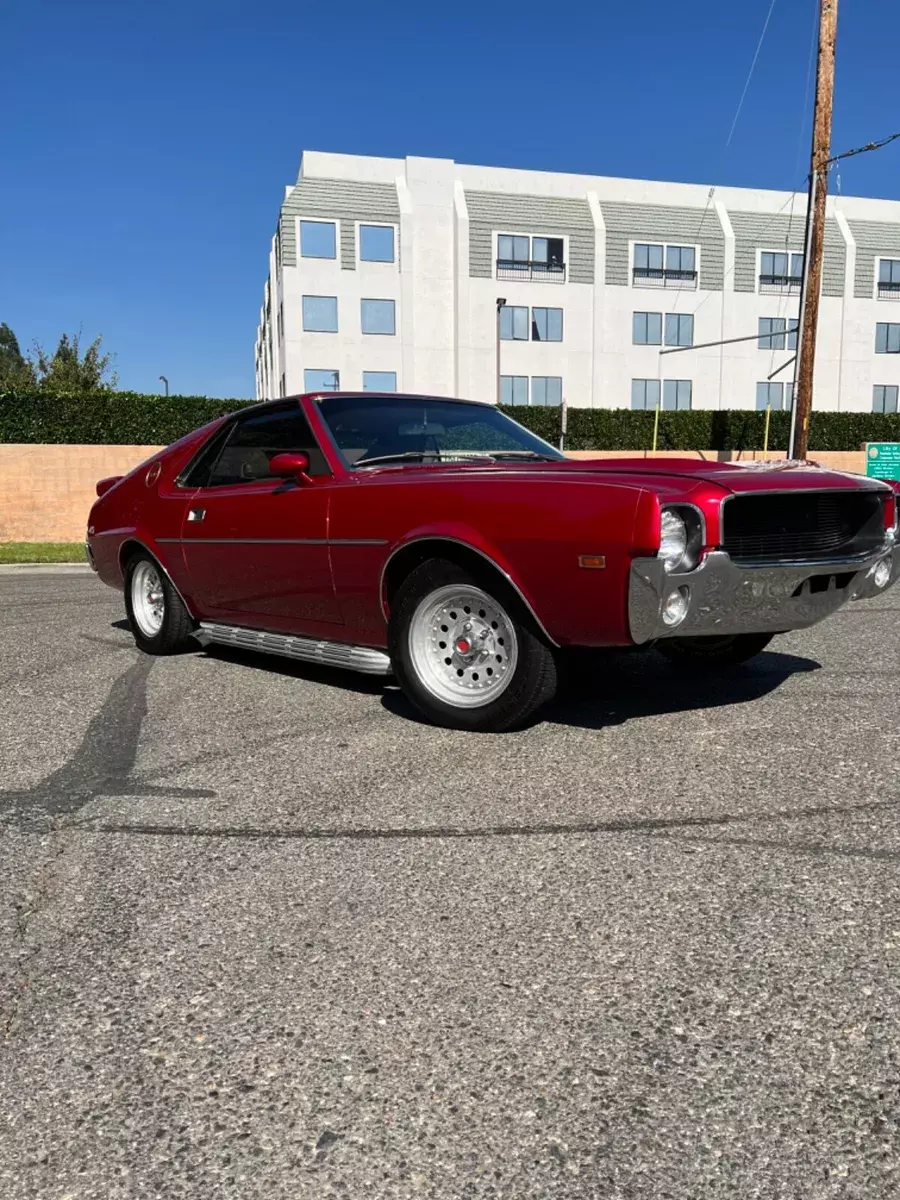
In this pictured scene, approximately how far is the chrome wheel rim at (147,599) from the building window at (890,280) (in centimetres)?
3834

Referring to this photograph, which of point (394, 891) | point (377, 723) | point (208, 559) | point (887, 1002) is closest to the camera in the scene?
point (887, 1002)

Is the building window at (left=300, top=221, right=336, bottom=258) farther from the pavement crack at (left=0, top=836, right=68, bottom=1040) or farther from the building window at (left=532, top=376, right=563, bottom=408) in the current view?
the pavement crack at (left=0, top=836, right=68, bottom=1040)

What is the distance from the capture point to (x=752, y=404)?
37281 millimetres

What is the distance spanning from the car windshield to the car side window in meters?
0.15

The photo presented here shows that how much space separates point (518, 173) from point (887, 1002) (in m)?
36.6

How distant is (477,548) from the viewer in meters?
4.02

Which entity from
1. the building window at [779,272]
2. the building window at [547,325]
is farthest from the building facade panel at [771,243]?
the building window at [547,325]

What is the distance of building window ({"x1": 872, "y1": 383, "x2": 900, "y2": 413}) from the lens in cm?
3797

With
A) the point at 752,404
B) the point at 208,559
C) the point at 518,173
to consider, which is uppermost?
the point at 518,173

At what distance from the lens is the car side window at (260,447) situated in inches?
203

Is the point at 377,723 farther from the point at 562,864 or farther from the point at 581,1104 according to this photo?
the point at 581,1104

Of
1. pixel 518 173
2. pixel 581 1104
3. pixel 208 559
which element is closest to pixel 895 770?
pixel 581 1104

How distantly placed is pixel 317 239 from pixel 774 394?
17.8 meters

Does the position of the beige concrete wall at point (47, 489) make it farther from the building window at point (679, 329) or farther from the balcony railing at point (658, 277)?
the building window at point (679, 329)
